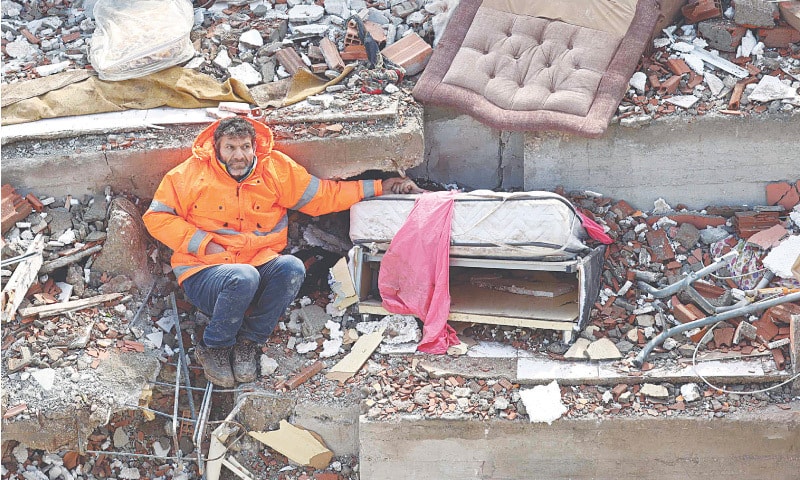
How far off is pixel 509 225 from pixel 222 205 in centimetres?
174

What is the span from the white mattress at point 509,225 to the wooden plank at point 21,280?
2.15 m

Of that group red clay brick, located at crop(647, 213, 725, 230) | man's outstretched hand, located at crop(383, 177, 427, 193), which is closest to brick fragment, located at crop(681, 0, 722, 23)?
red clay brick, located at crop(647, 213, 725, 230)

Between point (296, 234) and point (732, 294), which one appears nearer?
point (732, 294)

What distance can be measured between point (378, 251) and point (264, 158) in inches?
36.4

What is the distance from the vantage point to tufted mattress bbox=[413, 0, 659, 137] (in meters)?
6.84

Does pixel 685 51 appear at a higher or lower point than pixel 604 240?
higher

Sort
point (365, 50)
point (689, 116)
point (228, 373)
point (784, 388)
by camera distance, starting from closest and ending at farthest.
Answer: point (784, 388) → point (228, 373) → point (689, 116) → point (365, 50)

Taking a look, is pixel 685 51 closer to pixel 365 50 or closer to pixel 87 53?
pixel 365 50

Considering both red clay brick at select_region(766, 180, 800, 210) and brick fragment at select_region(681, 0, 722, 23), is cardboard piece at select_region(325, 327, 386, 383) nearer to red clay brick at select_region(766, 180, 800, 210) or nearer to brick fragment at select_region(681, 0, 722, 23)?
red clay brick at select_region(766, 180, 800, 210)

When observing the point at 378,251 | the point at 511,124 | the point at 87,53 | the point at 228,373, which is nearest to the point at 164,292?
the point at 228,373

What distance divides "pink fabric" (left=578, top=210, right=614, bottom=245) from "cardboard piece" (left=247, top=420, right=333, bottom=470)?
212cm

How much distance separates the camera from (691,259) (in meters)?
6.71

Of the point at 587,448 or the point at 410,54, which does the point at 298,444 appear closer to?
the point at 587,448

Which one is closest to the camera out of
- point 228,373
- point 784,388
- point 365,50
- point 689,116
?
point 784,388
